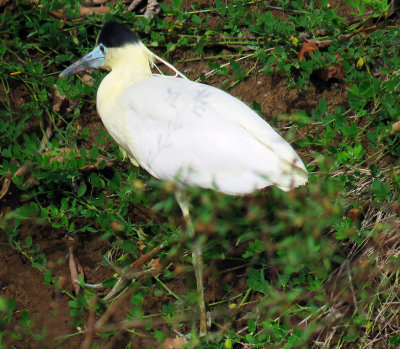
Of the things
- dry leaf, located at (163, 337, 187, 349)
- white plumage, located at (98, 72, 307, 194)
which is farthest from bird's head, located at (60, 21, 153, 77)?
dry leaf, located at (163, 337, 187, 349)

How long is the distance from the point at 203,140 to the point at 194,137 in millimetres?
47

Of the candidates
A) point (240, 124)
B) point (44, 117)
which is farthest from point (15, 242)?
point (240, 124)

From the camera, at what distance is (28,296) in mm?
3004

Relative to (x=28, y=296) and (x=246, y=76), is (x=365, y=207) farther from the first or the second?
(x=28, y=296)

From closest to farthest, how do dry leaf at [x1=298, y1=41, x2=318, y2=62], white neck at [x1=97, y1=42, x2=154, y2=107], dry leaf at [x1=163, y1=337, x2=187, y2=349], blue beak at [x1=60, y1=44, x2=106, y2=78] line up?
dry leaf at [x1=163, y1=337, x2=187, y2=349]
white neck at [x1=97, y1=42, x2=154, y2=107]
blue beak at [x1=60, y1=44, x2=106, y2=78]
dry leaf at [x1=298, y1=41, x2=318, y2=62]

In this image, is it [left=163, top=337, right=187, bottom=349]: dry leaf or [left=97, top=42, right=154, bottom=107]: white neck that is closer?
[left=163, top=337, right=187, bottom=349]: dry leaf

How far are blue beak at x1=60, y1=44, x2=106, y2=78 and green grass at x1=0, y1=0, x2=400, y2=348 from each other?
117 mm

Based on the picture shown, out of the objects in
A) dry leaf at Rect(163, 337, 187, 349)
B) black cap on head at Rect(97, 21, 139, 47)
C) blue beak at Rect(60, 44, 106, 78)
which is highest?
black cap on head at Rect(97, 21, 139, 47)

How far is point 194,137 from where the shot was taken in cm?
274

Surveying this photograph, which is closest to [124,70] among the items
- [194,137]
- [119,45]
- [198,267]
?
[119,45]

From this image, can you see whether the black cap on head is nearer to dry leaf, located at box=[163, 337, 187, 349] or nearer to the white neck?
the white neck

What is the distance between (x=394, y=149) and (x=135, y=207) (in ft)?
4.70

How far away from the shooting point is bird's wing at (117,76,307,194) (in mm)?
2652

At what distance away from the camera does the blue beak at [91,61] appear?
3256 mm
